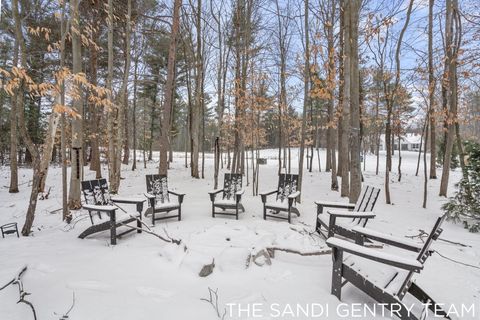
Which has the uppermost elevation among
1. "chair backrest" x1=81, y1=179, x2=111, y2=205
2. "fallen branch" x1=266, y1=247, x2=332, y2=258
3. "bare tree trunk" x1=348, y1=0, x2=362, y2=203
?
"bare tree trunk" x1=348, y1=0, x2=362, y2=203

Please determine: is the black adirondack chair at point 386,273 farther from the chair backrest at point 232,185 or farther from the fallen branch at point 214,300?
the chair backrest at point 232,185

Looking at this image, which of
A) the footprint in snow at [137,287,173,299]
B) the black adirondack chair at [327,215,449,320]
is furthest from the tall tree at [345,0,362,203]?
the footprint in snow at [137,287,173,299]

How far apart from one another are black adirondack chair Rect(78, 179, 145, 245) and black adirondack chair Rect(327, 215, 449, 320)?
303 centimetres

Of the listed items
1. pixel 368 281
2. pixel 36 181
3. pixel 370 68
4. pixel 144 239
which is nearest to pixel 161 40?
pixel 370 68

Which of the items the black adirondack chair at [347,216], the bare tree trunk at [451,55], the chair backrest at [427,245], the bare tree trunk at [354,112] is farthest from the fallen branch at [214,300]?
the bare tree trunk at [451,55]

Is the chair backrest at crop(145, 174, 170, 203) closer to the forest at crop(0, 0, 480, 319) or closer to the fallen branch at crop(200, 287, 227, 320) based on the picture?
the forest at crop(0, 0, 480, 319)

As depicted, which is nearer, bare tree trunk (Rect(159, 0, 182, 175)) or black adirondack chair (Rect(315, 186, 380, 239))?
black adirondack chair (Rect(315, 186, 380, 239))

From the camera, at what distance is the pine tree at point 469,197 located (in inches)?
219

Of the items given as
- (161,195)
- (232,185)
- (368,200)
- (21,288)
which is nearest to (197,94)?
(232,185)

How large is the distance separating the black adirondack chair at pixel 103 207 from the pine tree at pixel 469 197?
641 cm

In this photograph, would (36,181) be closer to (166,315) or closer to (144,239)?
(144,239)

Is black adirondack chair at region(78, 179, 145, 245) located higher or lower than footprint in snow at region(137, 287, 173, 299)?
higher

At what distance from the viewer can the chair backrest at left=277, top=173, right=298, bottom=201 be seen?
5953mm

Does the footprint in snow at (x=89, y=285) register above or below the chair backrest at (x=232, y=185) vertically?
below
